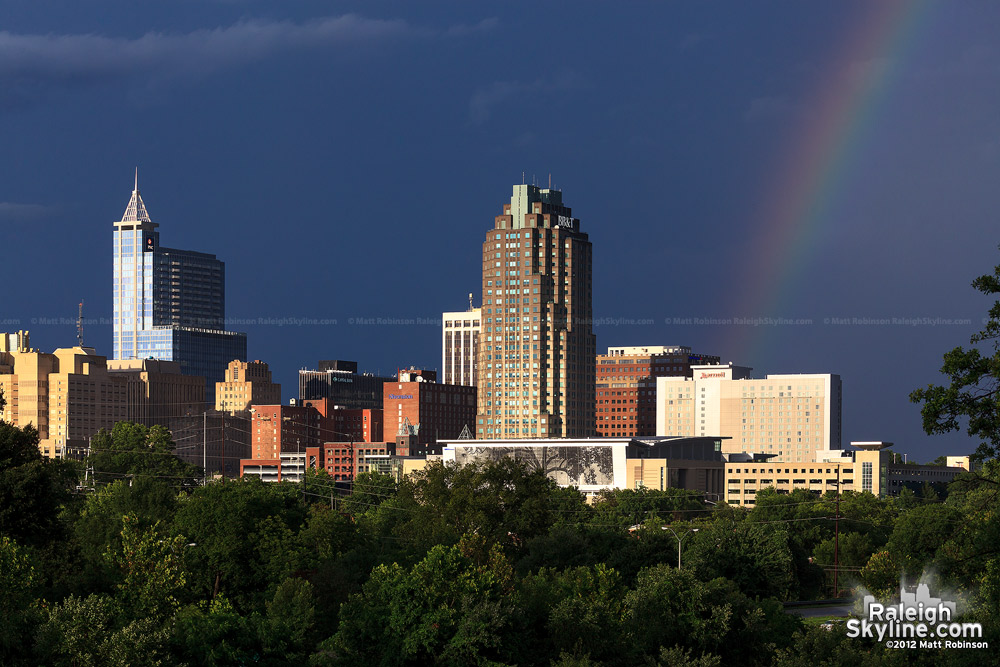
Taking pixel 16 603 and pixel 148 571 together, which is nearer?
pixel 16 603

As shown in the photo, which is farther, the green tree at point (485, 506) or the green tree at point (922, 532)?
the green tree at point (922, 532)

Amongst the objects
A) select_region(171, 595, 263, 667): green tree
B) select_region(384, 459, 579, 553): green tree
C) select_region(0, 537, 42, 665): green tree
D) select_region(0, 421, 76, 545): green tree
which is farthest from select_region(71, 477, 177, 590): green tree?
select_region(384, 459, 579, 553): green tree

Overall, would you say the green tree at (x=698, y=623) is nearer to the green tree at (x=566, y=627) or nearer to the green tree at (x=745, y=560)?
the green tree at (x=566, y=627)

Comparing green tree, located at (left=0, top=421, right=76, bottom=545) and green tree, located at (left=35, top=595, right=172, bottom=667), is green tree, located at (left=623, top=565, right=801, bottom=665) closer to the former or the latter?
green tree, located at (left=35, top=595, right=172, bottom=667)

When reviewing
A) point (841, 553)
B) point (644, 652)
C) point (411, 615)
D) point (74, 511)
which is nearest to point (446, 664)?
point (411, 615)

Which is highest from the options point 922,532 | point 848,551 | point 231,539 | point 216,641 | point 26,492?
point 26,492

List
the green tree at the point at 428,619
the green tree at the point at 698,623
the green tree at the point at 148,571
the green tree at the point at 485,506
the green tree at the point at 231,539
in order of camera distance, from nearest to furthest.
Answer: the green tree at the point at 428,619, the green tree at the point at 698,623, the green tree at the point at 148,571, the green tree at the point at 231,539, the green tree at the point at 485,506

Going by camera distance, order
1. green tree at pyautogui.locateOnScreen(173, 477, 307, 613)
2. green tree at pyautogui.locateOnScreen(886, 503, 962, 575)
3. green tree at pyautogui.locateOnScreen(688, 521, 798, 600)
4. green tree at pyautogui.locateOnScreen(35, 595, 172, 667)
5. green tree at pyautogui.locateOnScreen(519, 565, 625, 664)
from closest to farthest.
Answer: green tree at pyautogui.locateOnScreen(35, 595, 172, 667) → green tree at pyautogui.locateOnScreen(519, 565, 625, 664) → green tree at pyautogui.locateOnScreen(173, 477, 307, 613) → green tree at pyautogui.locateOnScreen(688, 521, 798, 600) → green tree at pyautogui.locateOnScreen(886, 503, 962, 575)

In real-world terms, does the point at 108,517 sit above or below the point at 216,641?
above

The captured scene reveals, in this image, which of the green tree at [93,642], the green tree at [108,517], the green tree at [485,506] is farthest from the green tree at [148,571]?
the green tree at [485,506]

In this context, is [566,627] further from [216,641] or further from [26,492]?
[26,492]

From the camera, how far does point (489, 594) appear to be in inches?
3127

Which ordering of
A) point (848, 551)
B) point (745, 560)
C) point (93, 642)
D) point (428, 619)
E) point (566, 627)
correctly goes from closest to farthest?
point (93, 642) → point (428, 619) → point (566, 627) → point (745, 560) → point (848, 551)

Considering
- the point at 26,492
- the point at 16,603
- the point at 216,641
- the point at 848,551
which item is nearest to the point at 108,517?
the point at 26,492
